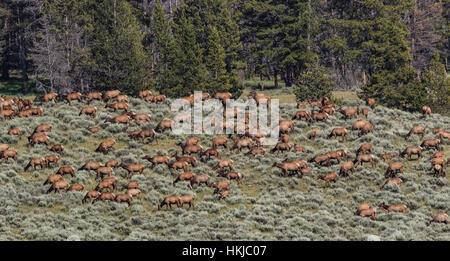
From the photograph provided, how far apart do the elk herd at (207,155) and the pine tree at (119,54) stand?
990 centimetres

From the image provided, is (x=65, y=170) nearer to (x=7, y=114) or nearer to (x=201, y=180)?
(x=201, y=180)

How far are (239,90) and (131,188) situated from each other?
32.4 meters

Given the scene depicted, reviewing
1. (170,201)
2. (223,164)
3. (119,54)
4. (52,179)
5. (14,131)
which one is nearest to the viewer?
(170,201)

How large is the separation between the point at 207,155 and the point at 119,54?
22.0 metres

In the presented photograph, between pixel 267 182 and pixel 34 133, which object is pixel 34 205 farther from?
pixel 267 182

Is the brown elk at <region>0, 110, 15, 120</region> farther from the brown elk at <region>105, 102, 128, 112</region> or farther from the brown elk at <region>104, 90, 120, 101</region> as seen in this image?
the brown elk at <region>104, 90, 120, 101</region>

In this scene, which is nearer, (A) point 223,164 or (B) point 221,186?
(B) point 221,186

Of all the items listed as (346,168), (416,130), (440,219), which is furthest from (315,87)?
(440,219)

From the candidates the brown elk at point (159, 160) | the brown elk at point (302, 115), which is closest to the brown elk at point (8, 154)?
the brown elk at point (159, 160)

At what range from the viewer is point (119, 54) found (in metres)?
57.4

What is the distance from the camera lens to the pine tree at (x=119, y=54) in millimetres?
57406

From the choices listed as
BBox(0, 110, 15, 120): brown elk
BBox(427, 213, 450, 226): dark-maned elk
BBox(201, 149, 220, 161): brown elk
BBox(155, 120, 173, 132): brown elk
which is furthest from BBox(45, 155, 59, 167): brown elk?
BBox(427, 213, 450, 226): dark-maned elk

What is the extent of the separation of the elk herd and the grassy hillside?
37cm

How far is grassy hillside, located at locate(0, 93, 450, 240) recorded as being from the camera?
2950 centimetres
